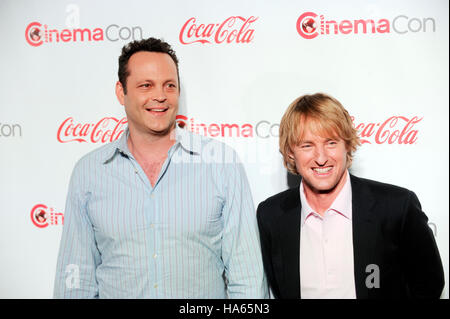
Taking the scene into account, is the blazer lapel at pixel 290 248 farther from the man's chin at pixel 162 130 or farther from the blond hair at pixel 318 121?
the man's chin at pixel 162 130

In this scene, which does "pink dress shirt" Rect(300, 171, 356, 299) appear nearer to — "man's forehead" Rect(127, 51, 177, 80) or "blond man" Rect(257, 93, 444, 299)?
"blond man" Rect(257, 93, 444, 299)

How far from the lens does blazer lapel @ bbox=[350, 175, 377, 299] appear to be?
164 centimetres

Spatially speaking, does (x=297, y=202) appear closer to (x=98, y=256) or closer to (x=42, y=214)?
(x=98, y=256)

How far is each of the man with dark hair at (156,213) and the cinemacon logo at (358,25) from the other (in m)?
0.70

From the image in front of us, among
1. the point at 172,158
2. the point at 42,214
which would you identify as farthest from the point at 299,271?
the point at 42,214

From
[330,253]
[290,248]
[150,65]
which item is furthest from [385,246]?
[150,65]

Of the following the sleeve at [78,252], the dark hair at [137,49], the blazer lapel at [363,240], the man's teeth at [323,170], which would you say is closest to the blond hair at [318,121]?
the man's teeth at [323,170]

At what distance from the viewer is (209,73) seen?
213cm

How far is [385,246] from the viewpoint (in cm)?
165

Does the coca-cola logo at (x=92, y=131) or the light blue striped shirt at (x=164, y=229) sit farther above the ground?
the coca-cola logo at (x=92, y=131)

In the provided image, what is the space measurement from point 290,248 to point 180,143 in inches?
24.8

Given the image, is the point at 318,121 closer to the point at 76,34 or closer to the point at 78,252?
the point at 78,252

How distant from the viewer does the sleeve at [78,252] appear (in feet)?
5.92

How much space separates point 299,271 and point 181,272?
48cm
